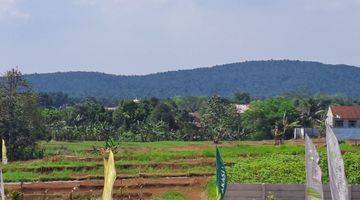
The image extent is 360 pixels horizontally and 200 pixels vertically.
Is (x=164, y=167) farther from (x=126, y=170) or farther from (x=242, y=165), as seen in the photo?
(x=242, y=165)

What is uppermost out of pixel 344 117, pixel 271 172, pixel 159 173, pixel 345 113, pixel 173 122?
pixel 345 113

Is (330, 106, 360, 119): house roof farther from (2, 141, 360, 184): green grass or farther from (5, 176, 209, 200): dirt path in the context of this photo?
(5, 176, 209, 200): dirt path

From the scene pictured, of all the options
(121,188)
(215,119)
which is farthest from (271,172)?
A: (215,119)

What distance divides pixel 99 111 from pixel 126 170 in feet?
156

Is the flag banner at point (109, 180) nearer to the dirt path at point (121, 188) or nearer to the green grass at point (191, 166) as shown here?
the green grass at point (191, 166)

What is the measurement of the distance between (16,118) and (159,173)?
15.1 meters

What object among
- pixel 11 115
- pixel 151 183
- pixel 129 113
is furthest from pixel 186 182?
pixel 129 113

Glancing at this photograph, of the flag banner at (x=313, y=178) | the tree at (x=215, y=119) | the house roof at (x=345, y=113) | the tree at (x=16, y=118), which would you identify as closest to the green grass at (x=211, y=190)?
A: the flag banner at (x=313, y=178)

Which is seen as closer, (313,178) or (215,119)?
(313,178)

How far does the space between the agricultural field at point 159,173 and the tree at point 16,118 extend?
521 cm

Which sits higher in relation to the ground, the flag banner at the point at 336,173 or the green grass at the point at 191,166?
the flag banner at the point at 336,173

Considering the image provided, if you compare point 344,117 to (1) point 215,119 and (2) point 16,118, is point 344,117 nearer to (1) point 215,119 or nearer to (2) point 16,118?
(1) point 215,119

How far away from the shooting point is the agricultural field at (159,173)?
77.3 feet

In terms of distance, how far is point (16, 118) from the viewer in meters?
46.7
